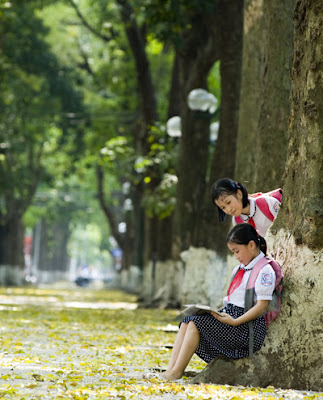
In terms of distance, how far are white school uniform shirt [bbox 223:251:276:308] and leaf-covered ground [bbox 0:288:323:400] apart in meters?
0.71

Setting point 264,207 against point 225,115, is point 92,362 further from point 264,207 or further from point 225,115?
point 225,115

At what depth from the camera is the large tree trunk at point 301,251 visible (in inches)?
281

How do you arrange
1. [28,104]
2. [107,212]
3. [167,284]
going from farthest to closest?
[107,212]
[28,104]
[167,284]

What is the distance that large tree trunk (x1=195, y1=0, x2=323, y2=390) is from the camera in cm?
715

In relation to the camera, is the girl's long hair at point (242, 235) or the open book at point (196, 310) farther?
the girl's long hair at point (242, 235)

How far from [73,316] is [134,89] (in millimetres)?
17128

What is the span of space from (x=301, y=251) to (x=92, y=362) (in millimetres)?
2861

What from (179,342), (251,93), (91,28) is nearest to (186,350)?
(179,342)

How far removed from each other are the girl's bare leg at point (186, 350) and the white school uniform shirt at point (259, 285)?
16.5 inches

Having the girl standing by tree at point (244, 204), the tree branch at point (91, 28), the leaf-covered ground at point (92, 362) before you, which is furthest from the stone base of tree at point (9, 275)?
the girl standing by tree at point (244, 204)

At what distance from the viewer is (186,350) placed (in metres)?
7.32

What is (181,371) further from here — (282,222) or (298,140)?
(298,140)

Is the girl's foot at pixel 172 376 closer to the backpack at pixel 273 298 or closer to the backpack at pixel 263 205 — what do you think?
the backpack at pixel 273 298

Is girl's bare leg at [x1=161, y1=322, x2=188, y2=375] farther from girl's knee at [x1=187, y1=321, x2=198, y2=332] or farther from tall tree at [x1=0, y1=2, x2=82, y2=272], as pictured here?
tall tree at [x1=0, y1=2, x2=82, y2=272]
